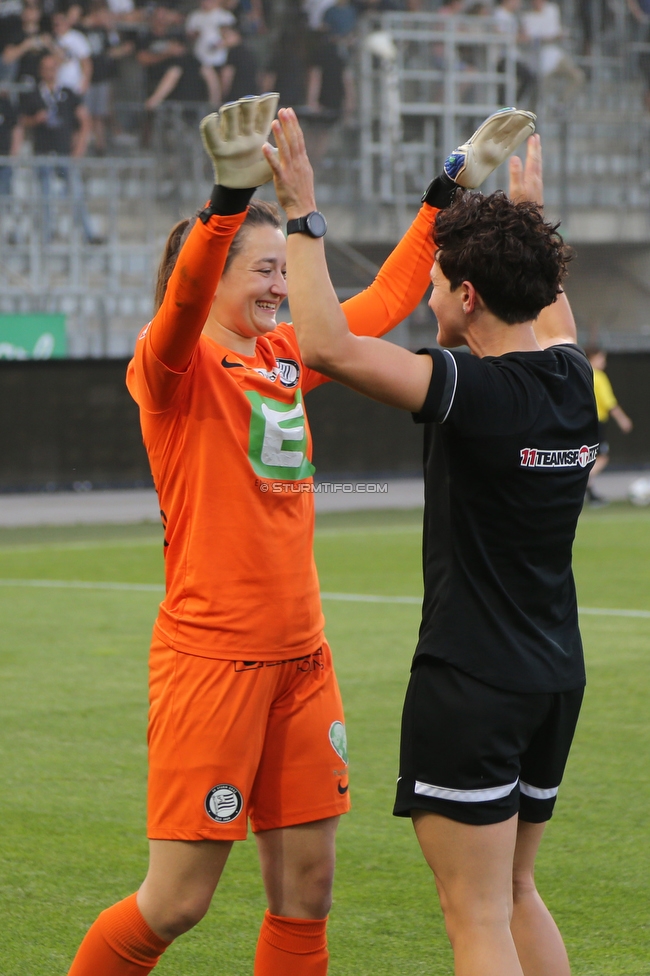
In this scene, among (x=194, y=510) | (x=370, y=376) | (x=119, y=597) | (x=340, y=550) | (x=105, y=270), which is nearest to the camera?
(x=370, y=376)

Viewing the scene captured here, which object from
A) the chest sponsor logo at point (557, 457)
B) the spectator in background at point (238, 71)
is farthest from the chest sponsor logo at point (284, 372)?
the spectator in background at point (238, 71)

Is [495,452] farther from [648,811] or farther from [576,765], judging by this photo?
[576,765]

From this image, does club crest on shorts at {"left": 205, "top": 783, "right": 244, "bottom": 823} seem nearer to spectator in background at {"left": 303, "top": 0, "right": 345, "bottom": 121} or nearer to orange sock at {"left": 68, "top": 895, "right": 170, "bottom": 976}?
orange sock at {"left": 68, "top": 895, "right": 170, "bottom": 976}

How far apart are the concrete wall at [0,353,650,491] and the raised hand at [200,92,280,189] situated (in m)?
15.2

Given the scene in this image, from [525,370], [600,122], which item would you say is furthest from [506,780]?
[600,122]

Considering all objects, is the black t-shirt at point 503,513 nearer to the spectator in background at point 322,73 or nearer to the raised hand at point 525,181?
the raised hand at point 525,181

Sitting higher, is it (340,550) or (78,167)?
(78,167)

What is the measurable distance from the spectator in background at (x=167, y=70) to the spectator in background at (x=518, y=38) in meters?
5.89

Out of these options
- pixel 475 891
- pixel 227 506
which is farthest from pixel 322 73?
pixel 475 891

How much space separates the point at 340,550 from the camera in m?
12.8

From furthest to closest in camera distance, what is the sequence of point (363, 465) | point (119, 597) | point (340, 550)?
point (363, 465) → point (340, 550) → point (119, 597)

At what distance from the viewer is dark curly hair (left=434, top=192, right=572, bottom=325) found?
8.25 feet

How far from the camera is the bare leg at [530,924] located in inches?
112

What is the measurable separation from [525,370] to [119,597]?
7867mm
